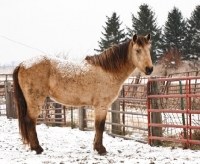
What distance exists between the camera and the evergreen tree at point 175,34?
36.5 metres

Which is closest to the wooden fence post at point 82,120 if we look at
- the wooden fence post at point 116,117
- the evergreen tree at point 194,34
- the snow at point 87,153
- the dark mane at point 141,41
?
the wooden fence post at point 116,117

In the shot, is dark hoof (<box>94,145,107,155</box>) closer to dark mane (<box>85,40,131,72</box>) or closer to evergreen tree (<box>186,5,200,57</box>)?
dark mane (<box>85,40,131,72</box>)

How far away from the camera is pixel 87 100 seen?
5402 mm

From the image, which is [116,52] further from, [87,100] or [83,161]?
[83,161]

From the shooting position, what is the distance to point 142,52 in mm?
5277

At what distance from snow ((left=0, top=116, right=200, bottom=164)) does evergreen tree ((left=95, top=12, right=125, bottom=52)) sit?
93.5ft

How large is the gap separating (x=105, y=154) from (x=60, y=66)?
1.82 metres

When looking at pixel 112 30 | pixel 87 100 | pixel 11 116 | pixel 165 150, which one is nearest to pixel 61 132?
pixel 87 100

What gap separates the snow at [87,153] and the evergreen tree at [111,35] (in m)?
28.5

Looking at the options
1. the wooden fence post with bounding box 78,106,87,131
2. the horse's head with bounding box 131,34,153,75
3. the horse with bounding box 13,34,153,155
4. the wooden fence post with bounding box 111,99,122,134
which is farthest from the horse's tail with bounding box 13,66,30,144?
the wooden fence post with bounding box 78,106,87,131

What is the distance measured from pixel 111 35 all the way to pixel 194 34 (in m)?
10.7

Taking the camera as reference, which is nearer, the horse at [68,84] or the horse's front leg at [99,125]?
the horse at [68,84]

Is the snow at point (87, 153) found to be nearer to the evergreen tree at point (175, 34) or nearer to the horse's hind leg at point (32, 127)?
the horse's hind leg at point (32, 127)

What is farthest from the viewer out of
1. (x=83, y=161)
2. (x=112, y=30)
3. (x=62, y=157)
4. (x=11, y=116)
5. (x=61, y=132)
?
(x=112, y=30)
